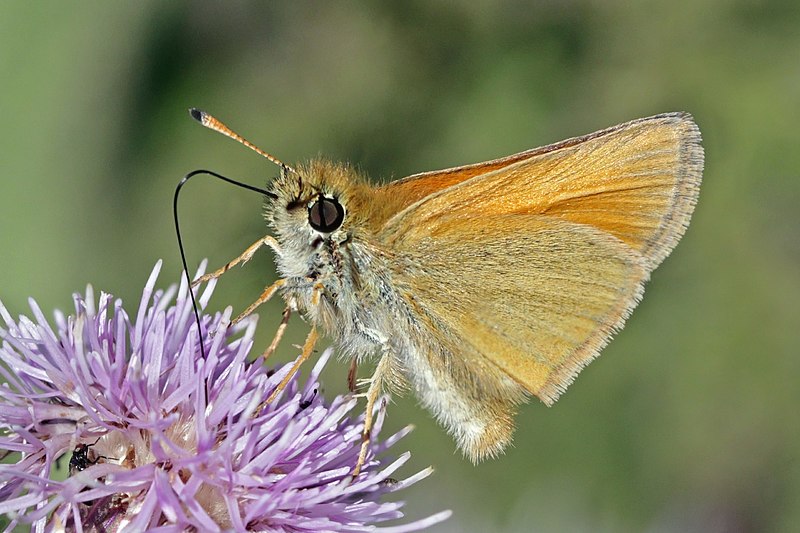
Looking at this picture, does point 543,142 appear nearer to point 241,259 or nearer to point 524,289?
point 524,289

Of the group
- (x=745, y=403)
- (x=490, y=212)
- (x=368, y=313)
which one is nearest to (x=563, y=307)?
(x=490, y=212)

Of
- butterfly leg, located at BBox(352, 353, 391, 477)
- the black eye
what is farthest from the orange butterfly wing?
butterfly leg, located at BBox(352, 353, 391, 477)

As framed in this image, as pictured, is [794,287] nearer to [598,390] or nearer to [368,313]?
[598,390]

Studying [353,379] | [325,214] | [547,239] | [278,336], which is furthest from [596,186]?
[278,336]

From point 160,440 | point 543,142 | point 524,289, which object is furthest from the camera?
point 543,142

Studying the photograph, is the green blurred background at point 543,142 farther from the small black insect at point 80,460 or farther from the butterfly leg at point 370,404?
the small black insect at point 80,460

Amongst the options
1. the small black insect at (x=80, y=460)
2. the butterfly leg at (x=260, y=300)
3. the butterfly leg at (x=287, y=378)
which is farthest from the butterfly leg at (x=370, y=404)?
the small black insect at (x=80, y=460)

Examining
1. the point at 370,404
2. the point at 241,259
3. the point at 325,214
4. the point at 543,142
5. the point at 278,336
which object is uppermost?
the point at 543,142

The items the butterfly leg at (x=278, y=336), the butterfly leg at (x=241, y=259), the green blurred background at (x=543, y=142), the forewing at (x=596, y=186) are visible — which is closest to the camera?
the butterfly leg at (x=278, y=336)

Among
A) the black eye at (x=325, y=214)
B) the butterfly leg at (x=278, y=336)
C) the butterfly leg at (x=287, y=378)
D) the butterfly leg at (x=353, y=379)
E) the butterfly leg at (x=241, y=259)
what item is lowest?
the butterfly leg at (x=287, y=378)
